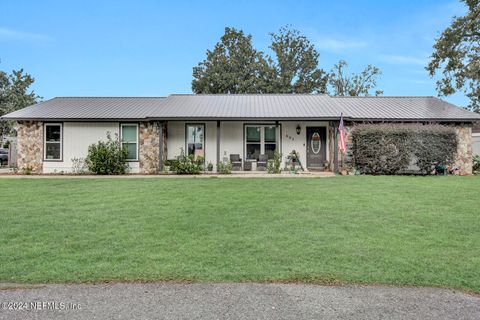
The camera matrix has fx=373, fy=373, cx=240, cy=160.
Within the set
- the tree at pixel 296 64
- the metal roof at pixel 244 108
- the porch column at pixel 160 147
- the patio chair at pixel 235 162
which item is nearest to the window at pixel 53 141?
the metal roof at pixel 244 108

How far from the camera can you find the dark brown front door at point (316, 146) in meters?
17.9

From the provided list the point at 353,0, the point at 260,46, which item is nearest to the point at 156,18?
the point at 353,0

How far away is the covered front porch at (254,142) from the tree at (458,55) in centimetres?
1327

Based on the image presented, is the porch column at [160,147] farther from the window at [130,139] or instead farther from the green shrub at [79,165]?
the green shrub at [79,165]

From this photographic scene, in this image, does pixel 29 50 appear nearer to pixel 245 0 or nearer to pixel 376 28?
pixel 245 0

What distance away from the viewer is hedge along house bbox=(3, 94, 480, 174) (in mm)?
16578

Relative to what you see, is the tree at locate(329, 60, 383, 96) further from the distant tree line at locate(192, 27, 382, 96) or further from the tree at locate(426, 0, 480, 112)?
the tree at locate(426, 0, 480, 112)

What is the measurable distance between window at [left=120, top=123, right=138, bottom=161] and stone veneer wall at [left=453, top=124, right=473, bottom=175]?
46.8 feet

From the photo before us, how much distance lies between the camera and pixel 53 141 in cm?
1698

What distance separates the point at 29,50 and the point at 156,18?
968 cm

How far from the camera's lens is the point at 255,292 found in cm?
357

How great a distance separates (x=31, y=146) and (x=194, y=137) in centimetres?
733

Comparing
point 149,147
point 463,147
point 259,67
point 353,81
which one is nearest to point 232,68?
point 259,67

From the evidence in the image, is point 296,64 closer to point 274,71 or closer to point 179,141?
point 274,71
